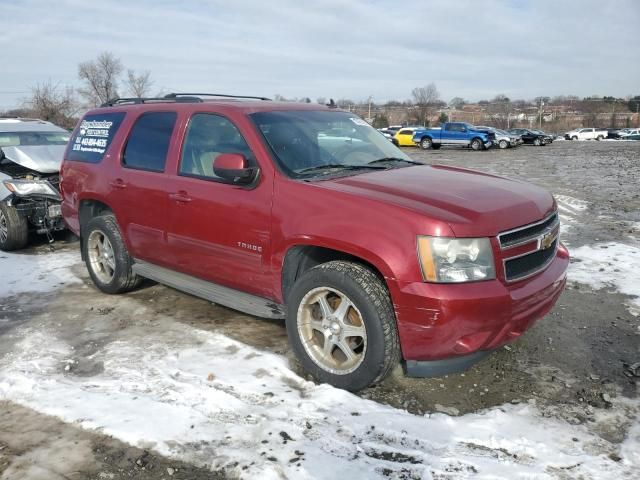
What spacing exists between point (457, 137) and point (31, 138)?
87.9 ft

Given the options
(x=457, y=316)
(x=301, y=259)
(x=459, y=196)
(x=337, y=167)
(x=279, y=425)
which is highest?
(x=337, y=167)

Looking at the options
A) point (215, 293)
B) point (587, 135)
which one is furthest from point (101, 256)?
point (587, 135)

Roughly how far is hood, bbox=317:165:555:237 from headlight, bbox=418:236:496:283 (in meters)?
0.07

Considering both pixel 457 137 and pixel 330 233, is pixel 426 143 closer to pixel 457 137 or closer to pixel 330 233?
pixel 457 137

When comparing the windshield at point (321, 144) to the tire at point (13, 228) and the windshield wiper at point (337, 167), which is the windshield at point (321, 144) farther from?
the tire at point (13, 228)

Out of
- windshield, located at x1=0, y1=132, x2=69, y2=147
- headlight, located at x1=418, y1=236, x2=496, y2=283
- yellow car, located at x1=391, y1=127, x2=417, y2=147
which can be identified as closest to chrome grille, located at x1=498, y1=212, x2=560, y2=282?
headlight, located at x1=418, y1=236, x2=496, y2=283

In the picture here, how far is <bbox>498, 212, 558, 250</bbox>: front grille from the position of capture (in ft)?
10.5

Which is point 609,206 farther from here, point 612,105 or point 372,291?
point 612,105

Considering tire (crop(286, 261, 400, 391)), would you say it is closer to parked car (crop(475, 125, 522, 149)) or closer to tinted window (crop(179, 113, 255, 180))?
tinted window (crop(179, 113, 255, 180))

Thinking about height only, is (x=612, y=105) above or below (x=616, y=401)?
above

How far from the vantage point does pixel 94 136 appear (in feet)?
17.9

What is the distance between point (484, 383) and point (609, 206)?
8.10 m

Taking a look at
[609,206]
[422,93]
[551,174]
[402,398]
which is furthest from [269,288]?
[422,93]

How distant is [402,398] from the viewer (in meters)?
3.43
